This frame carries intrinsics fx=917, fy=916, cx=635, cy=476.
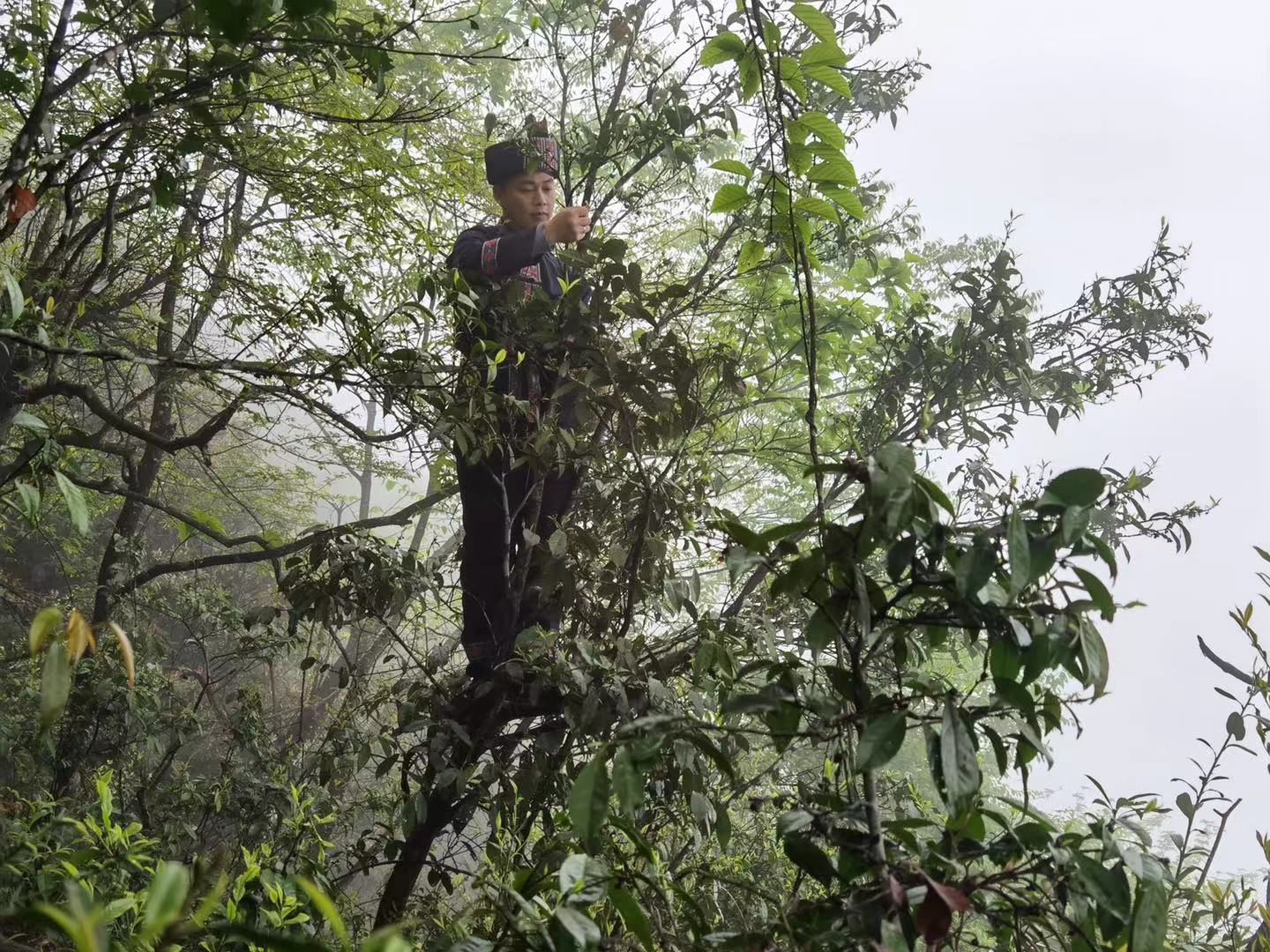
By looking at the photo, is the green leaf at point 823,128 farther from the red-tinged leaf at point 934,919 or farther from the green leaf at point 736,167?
the red-tinged leaf at point 934,919

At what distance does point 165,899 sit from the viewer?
321 mm

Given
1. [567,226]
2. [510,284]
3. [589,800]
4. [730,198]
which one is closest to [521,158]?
[567,226]

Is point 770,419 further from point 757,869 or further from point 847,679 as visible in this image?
point 847,679

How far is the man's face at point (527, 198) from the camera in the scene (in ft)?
5.93

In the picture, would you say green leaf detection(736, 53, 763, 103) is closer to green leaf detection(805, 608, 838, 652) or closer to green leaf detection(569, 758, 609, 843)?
green leaf detection(805, 608, 838, 652)

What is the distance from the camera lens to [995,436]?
7.69ft

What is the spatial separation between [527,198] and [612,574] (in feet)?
2.52

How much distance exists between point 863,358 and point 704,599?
11.6 feet

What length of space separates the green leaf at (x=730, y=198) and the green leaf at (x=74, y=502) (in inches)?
23.3

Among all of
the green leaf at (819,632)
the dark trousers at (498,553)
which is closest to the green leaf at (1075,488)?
the green leaf at (819,632)

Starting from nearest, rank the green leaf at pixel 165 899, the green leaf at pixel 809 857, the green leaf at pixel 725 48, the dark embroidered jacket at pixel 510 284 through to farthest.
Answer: the green leaf at pixel 165 899 → the green leaf at pixel 809 857 → the green leaf at pixel 725 48 → the dark embroidered jacket at pixel 510 284

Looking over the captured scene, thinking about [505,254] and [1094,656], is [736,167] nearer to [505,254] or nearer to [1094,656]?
[1094,656]

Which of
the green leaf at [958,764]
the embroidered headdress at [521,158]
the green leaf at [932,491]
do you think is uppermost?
the embroidered headdress at [521,158]

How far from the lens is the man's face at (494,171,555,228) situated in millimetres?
1809
